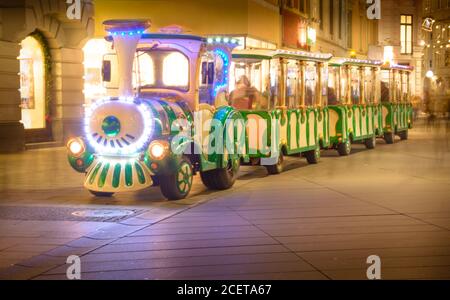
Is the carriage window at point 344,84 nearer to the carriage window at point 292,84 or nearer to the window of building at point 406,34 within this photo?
the carriage window at point 292,84

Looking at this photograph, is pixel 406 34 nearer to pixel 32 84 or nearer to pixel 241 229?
pixel 32 84

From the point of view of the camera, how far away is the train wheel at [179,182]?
13.4 metres

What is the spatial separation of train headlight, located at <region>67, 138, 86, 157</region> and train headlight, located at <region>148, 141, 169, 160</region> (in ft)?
4.02

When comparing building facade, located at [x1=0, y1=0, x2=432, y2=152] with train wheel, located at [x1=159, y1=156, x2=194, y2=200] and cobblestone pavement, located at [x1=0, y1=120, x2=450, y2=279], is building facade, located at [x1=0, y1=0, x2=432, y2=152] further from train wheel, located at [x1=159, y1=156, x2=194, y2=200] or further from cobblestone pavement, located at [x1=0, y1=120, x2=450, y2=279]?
train wheel, located at [x1=159, y1=156, x2=194, y2=200]

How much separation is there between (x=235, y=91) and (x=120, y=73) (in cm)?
504

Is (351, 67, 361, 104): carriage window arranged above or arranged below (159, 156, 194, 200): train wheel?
above

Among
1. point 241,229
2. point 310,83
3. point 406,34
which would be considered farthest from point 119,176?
point 406,34

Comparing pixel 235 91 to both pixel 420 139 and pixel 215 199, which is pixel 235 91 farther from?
pixel 420 139

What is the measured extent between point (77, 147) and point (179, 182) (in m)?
1.71

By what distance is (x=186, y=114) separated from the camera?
14055mm

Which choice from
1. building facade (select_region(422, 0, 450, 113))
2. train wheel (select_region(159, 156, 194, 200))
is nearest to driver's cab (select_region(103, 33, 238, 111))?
train wheel (select_region(159, 156, 194, 200))

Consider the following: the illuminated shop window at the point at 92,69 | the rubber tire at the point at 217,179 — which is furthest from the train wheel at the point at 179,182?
the illuminated shop window at the point at 92,69

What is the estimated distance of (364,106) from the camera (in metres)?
26.1

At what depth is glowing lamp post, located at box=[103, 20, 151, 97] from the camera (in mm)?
13414
